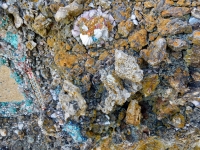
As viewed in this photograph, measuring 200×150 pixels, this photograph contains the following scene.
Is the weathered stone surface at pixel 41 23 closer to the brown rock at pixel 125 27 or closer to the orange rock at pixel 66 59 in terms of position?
the orange rock at pixel 66 59

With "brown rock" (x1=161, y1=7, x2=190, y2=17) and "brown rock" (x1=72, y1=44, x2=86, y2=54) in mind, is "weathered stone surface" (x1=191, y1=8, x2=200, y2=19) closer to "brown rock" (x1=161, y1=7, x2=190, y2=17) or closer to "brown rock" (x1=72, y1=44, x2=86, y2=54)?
"brown rock" (x1=161, y1=7, x2=190, y2=17)

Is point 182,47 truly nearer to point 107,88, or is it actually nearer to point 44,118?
point 107,88

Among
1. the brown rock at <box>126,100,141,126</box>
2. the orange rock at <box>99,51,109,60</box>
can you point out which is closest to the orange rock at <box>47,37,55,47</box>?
the orange rock at <box>99,51,109,60</box>

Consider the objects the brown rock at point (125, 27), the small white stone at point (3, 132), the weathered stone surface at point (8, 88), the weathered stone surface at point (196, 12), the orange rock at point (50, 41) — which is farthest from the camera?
the small white stone at point (3, 132)

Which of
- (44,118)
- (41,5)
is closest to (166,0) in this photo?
(41,5)

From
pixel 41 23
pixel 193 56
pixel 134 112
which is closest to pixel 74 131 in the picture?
pixel 134 112

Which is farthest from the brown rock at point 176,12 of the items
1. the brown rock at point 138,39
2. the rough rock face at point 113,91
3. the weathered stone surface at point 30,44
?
the weathered stone surface at point 30,44

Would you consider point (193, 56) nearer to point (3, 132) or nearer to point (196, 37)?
point (196, 37)
